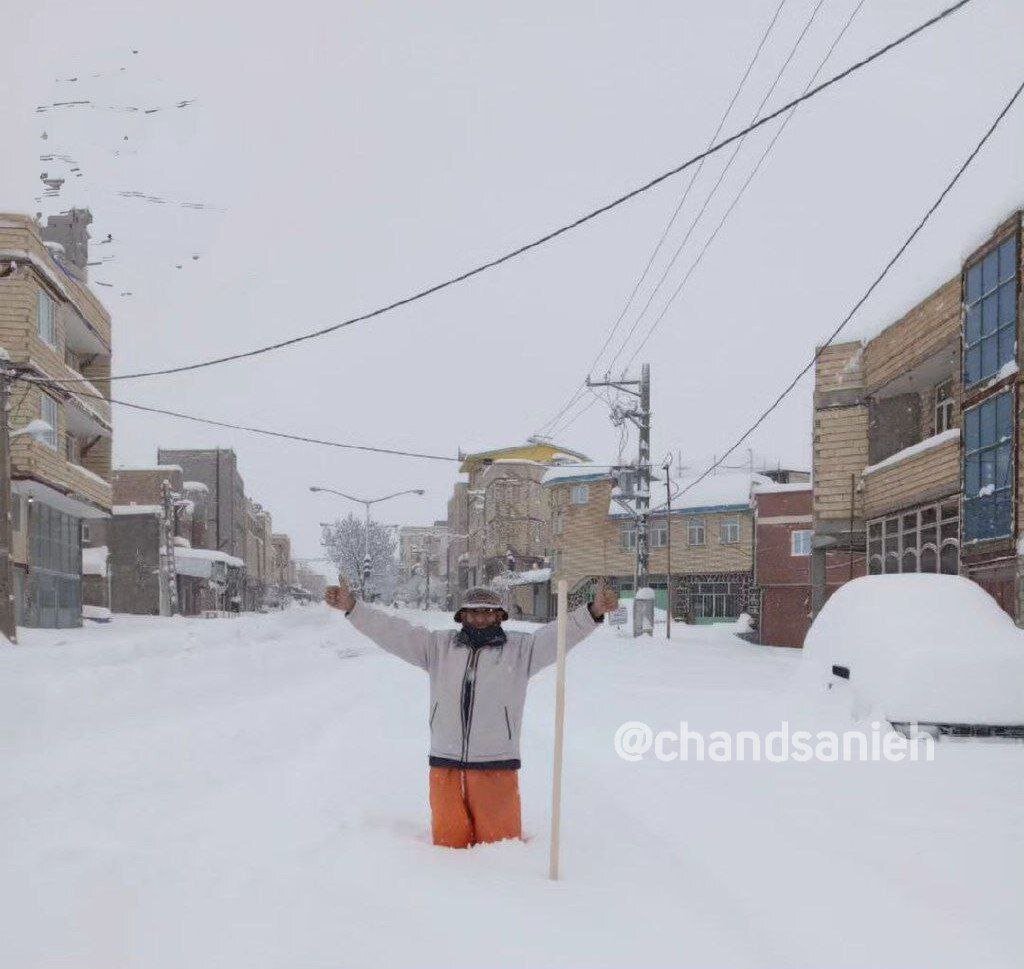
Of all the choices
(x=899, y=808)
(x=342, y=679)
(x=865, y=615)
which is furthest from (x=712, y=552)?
(x=899, y=808)

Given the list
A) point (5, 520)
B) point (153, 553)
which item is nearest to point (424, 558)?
point (153, 553)

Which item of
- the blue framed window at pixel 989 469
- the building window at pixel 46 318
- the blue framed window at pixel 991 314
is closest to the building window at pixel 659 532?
the blue framed window at pixel 989 469

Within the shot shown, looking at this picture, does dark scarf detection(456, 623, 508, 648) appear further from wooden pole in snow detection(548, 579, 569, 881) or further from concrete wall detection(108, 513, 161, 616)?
concrete wall detection(108, 513, 161, 616)

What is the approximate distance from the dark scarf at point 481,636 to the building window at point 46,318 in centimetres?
2139

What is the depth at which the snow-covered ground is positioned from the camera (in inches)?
146

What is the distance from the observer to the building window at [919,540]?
65.4 ft

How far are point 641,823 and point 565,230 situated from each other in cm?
574

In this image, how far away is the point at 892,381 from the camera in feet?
70.4

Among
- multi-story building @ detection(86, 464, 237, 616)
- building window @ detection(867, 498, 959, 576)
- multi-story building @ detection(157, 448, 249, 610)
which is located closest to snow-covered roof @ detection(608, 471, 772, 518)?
multi-story building @ detection(86, 464, 237, 616)

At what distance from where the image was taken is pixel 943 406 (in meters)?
21.8

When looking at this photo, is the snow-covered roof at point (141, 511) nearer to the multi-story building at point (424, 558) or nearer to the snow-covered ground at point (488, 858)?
the snow-covered ground at point (488, 858)

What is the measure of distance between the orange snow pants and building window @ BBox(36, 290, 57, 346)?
21.7 metres

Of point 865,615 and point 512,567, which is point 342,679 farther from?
point 512,567

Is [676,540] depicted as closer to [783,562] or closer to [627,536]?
[627,536]
